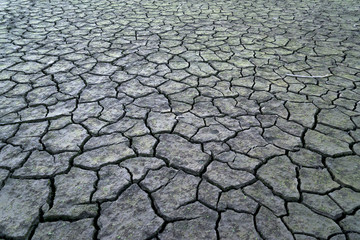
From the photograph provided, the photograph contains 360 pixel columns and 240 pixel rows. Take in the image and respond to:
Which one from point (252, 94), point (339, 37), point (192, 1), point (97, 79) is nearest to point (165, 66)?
point (97, 79)

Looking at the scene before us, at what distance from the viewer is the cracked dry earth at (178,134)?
1.54m

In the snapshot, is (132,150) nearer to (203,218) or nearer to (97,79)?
(203,218)

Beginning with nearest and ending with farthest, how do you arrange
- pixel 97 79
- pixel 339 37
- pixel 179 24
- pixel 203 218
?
pixel 203 218 → pixel 97 79 → pixel 339 37 → pixel 179 24

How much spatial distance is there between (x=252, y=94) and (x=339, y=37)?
2.52 meters

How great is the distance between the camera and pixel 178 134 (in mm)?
2213

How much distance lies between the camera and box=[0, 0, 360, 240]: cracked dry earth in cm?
154

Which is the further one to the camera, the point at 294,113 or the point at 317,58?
the point at 317,58

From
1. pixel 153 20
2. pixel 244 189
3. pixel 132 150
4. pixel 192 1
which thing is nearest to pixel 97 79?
pixel 132 150

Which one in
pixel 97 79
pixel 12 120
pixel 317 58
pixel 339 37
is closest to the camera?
pixel 12 120

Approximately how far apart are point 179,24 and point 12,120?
3.32 m

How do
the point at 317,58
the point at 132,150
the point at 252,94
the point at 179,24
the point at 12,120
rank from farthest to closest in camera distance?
the point at 179,24 → the point at 317,58 → the point at 252,94 → the point at 12,120 → the point at 132,150

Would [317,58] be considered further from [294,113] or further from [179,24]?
[179,24]

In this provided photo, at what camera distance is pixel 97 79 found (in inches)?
118

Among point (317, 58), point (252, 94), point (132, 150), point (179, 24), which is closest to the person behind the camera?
point (132, 150)
